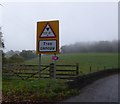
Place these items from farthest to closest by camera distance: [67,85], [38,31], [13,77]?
[13,77] < [38,31] < [67,85]

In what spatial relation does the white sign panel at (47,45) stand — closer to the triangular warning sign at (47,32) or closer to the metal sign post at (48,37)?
the metal sign post at (48,37)

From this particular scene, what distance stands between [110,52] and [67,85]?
6.87 m

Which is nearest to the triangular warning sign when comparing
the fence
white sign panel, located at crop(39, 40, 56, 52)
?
white sign panel, located at crop(39, 40, 56, 52)

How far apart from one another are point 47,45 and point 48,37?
22.7 inches

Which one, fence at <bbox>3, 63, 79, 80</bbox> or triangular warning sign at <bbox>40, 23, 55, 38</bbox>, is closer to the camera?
triangular warning sign at <bbox>40, 23, 55, 38</bbox>

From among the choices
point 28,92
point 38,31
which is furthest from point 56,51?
point 28,92

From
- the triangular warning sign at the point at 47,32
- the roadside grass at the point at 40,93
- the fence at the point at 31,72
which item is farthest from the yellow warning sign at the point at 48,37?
the fence at the point at 31,72

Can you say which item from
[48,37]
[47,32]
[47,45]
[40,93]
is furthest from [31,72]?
→ [40,93]

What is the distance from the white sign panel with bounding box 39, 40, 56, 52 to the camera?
13.2 m

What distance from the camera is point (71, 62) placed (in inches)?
987

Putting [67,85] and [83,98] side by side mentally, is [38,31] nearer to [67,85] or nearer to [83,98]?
[67,85]

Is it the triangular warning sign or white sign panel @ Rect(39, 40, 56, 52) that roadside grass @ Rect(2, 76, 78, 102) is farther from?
the triangular warning sign

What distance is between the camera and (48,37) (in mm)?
12938

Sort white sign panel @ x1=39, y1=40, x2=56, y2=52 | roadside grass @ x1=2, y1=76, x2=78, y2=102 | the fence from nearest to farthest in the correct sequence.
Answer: roadside grass @ x1=2, y1=76, x2=78, y2=102
white sign panel @ x1=39, y1=40, x2=56, y2=52
the fence
